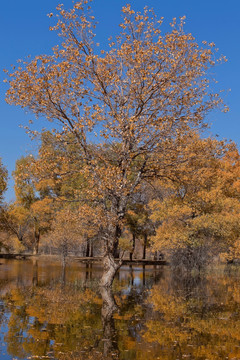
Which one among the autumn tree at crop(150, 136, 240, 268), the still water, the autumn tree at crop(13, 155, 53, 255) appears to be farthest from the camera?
the autumn tree at crop(13, 155, 53, 255)

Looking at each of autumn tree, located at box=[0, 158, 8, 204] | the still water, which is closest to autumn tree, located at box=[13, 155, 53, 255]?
autumn tree, located at box=[0, 158, 8, 204]

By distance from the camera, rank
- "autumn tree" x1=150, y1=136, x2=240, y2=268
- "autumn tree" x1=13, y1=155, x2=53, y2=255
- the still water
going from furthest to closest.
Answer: "autumn tree" x1=13, y1=155, x2=53, y2=255 < "autumn tree" x1=150, y1=136, x2=240, y2=268 < the still water

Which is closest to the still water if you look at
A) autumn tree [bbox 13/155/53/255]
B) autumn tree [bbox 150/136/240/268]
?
autumn tree [bbox 150/136/240/268]

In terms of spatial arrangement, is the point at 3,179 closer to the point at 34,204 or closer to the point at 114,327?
the point at 34,204

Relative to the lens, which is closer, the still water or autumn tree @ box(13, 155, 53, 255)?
the still water

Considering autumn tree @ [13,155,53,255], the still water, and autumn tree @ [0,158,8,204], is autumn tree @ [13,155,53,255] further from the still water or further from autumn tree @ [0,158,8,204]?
the still water

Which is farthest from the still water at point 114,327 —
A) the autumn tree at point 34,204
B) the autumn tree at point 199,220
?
the autumn tree at point 34,204

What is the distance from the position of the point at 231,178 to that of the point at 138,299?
24261mm

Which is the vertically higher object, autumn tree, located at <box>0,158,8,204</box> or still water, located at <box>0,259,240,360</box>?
autumn tree, located at <box>0,158,8,204</box>

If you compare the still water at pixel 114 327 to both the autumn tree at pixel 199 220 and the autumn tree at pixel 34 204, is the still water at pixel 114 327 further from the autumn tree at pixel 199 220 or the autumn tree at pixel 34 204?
the autumn tree at pixel 34 204

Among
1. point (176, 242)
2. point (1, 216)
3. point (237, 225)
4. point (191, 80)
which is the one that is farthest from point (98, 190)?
point (1, 216)

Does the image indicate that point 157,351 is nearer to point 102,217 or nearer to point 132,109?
point 102,217

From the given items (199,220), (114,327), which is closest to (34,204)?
(199,220)

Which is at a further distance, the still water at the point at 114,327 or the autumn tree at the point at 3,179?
the autumn tree at the point at 3,179
